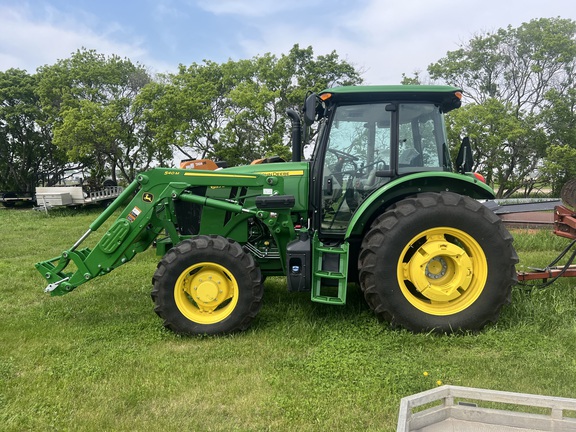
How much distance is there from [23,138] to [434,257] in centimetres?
2489

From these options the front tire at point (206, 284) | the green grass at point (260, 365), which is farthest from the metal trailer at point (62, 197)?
the front tire at point (206, 284)

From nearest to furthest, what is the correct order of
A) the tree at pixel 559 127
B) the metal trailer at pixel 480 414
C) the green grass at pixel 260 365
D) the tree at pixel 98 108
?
the metal trailer at pixel 480 414
the green grass at pixel 260 365
the tree at pixel 559 127
the tree at pixel 98 108

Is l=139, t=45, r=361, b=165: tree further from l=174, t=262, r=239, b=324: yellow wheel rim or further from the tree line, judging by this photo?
l=174, t=262, r=239, b=324: yellow wheel rim

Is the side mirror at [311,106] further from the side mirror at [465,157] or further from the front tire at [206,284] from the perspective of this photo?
the side mirror at [465,157]

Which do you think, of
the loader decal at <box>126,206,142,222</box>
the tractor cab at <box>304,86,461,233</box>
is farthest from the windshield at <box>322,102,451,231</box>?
the loader decal at <box>126,206,142,222</box>

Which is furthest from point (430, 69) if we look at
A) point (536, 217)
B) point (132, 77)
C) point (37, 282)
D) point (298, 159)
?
point (37, 282)

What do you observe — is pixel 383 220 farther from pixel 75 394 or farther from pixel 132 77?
pixel 132 77

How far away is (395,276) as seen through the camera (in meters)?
3.77

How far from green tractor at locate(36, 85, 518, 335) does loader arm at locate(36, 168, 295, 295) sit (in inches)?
0.4

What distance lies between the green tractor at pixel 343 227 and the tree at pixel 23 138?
2014cm

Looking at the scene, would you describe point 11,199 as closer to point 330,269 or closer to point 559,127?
point 330,269

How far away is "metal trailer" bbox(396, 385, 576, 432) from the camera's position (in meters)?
1.96

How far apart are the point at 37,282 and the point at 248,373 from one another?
4294 millimetres

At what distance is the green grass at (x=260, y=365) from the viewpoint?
269cm
